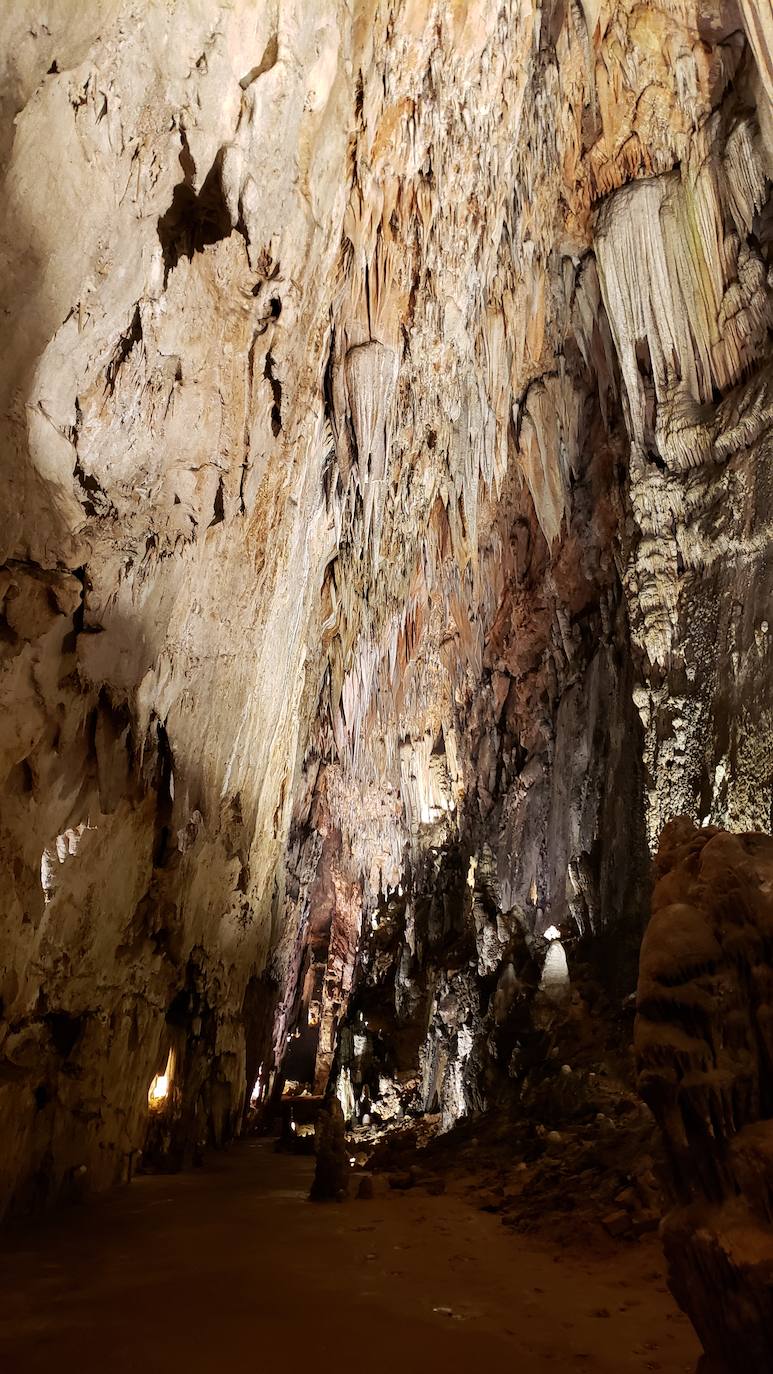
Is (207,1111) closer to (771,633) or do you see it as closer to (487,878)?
(487,878)

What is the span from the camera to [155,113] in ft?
15.9

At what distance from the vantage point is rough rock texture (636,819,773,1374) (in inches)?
103

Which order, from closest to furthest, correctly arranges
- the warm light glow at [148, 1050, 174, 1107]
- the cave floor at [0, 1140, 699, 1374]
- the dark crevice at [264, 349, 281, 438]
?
the cave floor at [0, 1140, 699, 1374], the dark crevice at [264, 349, 281, 438], the warm light glow at [148, 1050, 174, 1107]

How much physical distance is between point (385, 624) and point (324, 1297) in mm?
13673

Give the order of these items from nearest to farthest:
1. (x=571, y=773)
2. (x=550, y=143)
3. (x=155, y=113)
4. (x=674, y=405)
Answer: (x=155, y=113)
(x=674, y=405)
(x=550, y=143)
(x=571, y=773)

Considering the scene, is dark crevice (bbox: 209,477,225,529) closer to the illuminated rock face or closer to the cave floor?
the illuminated rock face

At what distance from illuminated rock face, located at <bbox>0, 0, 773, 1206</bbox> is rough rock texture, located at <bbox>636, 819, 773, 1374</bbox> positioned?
385cm

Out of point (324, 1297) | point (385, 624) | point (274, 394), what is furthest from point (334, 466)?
point (324, 1297)

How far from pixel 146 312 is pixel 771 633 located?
5.90m

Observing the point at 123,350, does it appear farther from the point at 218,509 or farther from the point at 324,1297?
the point at 324,1297

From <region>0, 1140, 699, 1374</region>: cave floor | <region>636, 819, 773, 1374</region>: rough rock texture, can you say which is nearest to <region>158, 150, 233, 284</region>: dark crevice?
<region>636, 819, 773, 1374</region>: rough rock texture

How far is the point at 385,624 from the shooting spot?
17375 millimetres

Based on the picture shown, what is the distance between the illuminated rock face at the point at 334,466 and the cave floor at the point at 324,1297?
1399mm

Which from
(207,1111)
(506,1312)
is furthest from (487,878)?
(506,1312)
